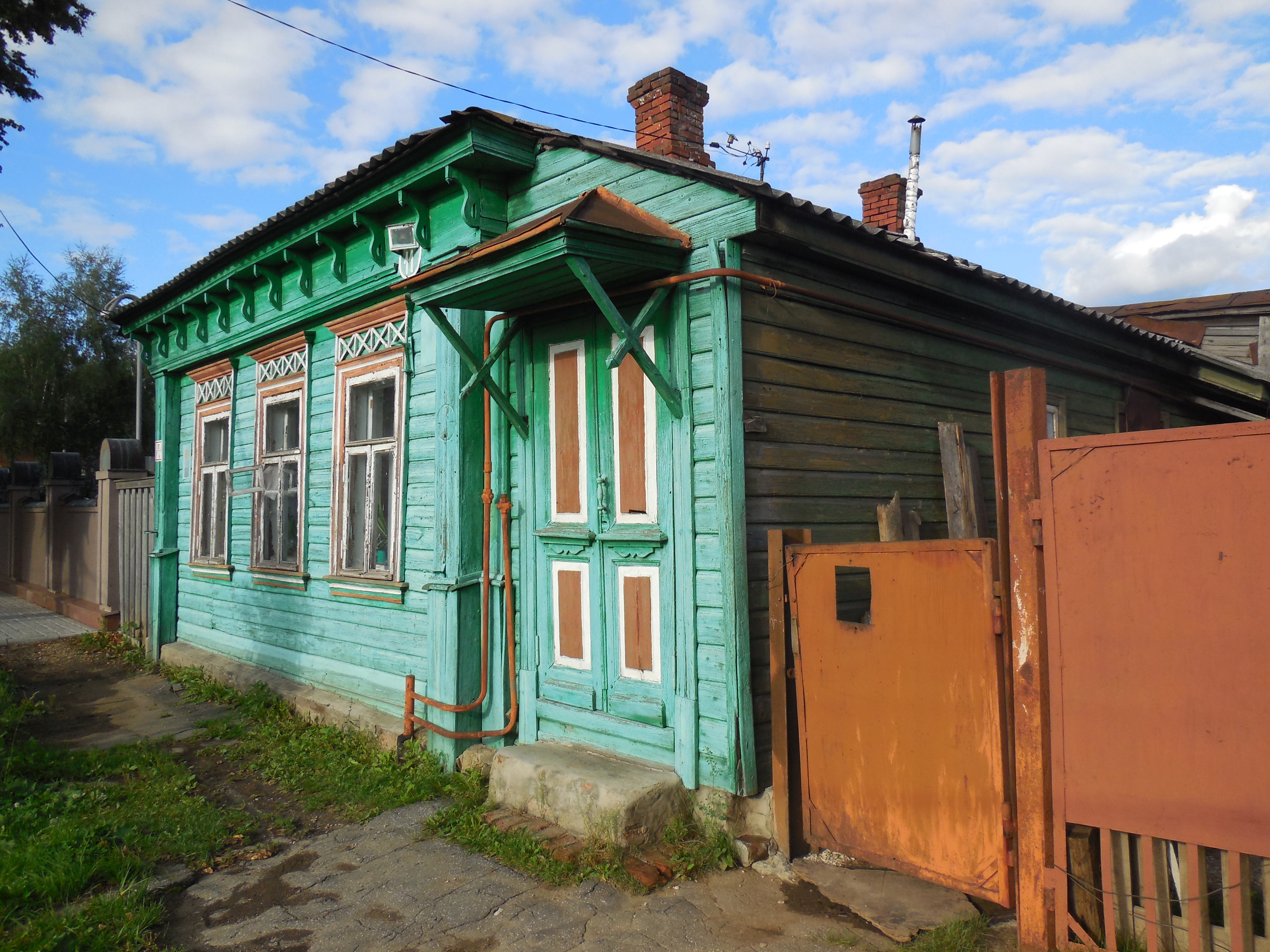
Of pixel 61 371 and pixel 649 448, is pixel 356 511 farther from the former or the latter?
pixel 61 371

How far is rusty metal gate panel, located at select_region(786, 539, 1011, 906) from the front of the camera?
3381 millimetres

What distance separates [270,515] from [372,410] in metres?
2.26

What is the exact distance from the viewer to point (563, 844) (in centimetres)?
438

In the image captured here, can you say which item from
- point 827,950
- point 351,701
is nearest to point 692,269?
point 827,950

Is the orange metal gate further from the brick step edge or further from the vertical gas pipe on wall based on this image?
the vertical gas pipe on wall

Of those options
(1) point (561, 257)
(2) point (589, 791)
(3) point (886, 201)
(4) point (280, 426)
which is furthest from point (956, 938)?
(3) point (886, 201)

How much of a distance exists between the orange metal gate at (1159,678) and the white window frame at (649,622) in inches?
83.7

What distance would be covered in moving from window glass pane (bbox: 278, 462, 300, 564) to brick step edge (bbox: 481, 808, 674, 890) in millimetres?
4396

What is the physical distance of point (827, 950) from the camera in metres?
3.40

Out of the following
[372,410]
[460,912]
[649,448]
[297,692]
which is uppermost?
[372,410]

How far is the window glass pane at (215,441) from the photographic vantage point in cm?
977

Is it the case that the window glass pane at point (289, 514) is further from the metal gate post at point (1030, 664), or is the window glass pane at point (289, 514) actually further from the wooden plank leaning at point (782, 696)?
the metal gate post at point (1030, 664)

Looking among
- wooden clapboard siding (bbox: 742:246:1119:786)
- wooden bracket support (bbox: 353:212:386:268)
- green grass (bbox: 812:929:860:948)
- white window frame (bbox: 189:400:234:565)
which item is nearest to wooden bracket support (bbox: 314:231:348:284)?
wooden bracket support (bbox: 353:212:386:268)

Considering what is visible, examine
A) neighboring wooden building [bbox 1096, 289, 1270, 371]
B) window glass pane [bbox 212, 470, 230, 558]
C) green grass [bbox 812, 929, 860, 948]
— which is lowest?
green grass [bbox 812, 929, 860, 948]
